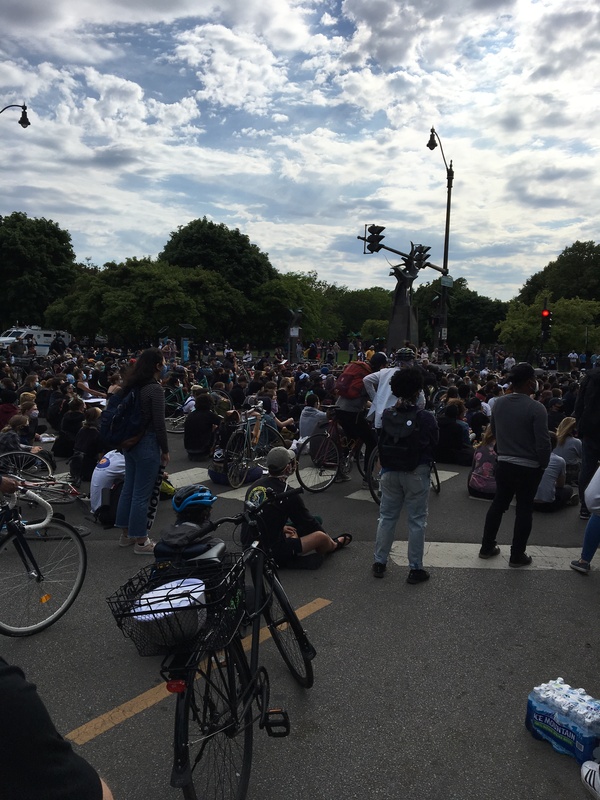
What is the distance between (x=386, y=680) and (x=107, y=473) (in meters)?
4.10

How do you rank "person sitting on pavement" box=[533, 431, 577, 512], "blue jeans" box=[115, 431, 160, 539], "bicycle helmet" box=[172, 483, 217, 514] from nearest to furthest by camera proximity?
"bicycle helmet" box=[172, 483, 217, 514] → "blue jeans" box=[115, 431, 160, 539] → "person sitting on pavement" box=[533, 431, 577, 512]

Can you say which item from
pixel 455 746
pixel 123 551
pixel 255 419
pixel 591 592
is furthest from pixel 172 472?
pixel 455 746

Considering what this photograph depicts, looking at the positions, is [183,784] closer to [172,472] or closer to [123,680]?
[123,680]

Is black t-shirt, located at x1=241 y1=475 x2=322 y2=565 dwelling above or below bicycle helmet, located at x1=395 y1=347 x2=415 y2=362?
below

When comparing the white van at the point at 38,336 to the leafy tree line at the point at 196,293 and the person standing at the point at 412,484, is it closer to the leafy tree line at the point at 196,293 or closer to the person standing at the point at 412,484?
the leafy tree line at the point at 196,293

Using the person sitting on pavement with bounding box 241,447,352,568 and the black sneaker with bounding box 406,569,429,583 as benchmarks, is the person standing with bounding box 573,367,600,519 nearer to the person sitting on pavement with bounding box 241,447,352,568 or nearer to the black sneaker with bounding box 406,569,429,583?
the black sneaker with bounding box 406,569,429,583

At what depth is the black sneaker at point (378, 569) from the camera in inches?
212

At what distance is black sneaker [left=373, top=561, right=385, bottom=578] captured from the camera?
5.38 metres

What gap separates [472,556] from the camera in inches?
237

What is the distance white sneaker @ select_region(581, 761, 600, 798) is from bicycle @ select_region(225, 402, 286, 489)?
261 inches

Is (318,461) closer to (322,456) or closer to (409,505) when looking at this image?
(322,456)

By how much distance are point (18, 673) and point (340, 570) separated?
15.1 feet

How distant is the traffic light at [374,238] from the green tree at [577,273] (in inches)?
1779

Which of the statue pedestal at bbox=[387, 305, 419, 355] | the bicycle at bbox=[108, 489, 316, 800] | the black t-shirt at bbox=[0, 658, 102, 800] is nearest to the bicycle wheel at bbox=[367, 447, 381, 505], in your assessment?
the bicycle at bbox=[108, 489, 316, 800]
